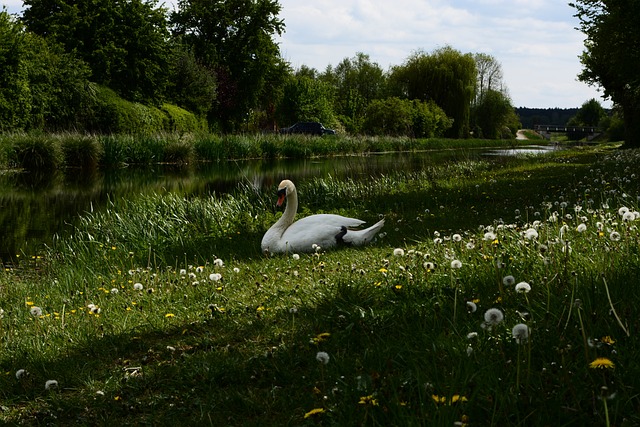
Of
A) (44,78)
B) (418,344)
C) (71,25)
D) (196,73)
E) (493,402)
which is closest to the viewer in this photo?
(493,402)

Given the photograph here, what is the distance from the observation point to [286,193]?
805 cm

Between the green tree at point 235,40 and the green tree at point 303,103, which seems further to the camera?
the green tree at point 303,103

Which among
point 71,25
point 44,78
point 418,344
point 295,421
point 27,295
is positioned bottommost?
point 27,295

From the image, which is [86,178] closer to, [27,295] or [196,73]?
[27,295]

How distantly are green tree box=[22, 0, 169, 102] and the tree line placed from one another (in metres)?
0.08

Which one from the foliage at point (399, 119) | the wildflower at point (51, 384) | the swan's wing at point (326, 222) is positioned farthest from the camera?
the foliage at point (399, 119)

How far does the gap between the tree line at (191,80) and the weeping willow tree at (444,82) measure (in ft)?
0.38

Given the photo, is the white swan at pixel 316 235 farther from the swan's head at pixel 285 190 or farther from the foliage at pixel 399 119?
the foliage at pixel 399 119

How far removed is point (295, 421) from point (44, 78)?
29.5 metres

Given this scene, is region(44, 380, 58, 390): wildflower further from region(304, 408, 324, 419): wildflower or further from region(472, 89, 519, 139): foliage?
region(472, 89, 519, 139): foliage

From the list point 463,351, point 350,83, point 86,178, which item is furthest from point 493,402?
point 350,83

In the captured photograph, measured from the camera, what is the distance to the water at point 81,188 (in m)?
11.1

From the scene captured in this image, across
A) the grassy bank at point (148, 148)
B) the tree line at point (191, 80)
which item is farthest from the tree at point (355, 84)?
the grassy bank at point (148, 148)

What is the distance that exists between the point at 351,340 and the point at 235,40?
2128 inches
